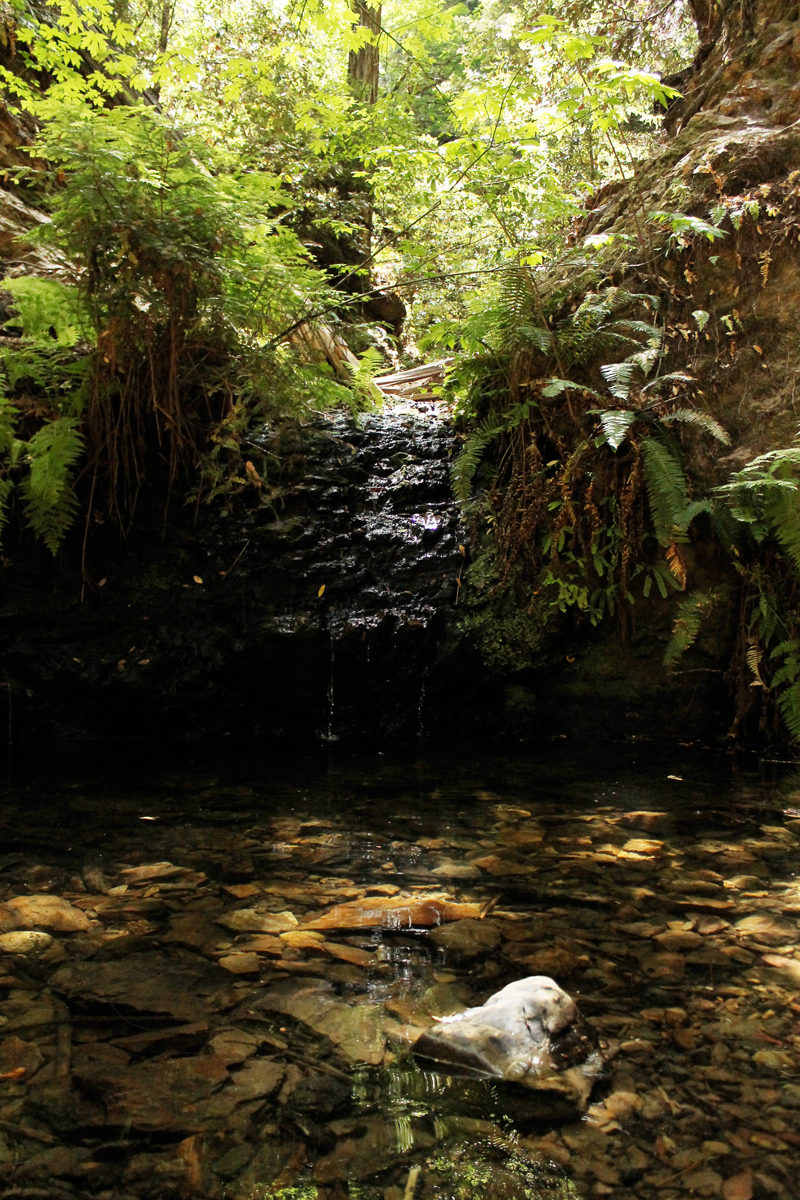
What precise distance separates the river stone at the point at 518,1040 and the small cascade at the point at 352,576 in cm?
336

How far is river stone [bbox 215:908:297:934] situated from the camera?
2.50 metres

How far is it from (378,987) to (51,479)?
11.7 ft

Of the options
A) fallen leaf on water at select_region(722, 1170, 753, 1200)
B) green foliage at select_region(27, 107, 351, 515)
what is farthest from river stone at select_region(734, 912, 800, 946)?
green foliage at select_region(27, 107, 351, 515)

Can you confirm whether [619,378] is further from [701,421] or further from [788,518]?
[788,518]

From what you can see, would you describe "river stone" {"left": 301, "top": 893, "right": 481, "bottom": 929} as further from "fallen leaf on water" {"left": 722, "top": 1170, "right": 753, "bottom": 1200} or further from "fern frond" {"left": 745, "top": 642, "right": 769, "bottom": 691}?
"fern frond" {"left": 745, "top": 642, "right": 769, "bottom": 691}

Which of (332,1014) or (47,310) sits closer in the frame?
(332,1014)

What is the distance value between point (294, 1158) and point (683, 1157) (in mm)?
807

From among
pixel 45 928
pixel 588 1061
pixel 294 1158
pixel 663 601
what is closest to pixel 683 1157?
pixel 588 1061

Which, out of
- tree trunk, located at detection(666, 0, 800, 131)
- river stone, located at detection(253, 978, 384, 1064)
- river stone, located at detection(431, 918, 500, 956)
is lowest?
river stone, located at detection(253, 978, 384, 1064)

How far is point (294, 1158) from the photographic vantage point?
153cm

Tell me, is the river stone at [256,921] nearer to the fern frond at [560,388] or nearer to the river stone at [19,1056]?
the river stone at [19,1056]

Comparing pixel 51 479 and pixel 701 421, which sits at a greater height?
pixel 701 421

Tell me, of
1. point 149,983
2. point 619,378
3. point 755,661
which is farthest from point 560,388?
point 149,983

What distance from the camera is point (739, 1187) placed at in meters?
1.47
